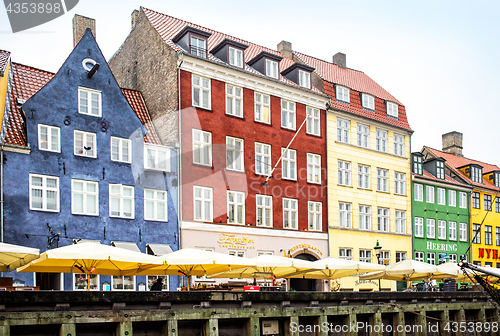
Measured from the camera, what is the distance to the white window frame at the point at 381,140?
3962 cm

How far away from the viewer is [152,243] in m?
26.9

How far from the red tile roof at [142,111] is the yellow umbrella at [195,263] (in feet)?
31.9

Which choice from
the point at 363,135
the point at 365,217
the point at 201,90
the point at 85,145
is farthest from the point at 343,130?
the point at 85,145

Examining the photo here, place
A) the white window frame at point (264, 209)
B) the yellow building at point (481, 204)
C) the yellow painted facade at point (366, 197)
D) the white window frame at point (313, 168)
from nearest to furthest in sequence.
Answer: the white window frame at point (264, 209)
the white window frame at point (313, 168)
the yellow painted facade at point (366, 197)
the yellow building at point (481, 204)

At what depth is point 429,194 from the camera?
43281mm

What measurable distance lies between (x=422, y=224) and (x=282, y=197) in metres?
14.3

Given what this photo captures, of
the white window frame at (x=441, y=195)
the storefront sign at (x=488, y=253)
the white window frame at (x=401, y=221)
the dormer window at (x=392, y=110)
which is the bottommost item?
the storefront sign at (x=488, y=253)

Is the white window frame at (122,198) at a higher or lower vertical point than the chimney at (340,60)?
lower

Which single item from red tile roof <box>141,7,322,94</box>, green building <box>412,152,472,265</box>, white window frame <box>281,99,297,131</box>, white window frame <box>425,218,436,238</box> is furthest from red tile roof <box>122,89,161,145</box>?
white window frame <box>425,218,436,238</box>

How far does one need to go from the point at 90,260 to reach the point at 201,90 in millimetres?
14221

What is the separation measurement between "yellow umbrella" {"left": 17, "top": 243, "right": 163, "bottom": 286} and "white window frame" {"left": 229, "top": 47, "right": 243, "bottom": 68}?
15828mm

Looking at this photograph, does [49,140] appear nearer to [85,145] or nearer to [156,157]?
[85,145]

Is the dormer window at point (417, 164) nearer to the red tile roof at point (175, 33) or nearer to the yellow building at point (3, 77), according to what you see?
the red tile roof at point (175, 33)

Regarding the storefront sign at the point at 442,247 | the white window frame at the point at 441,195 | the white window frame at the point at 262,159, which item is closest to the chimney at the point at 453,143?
the white window frame at the point at 441,195
